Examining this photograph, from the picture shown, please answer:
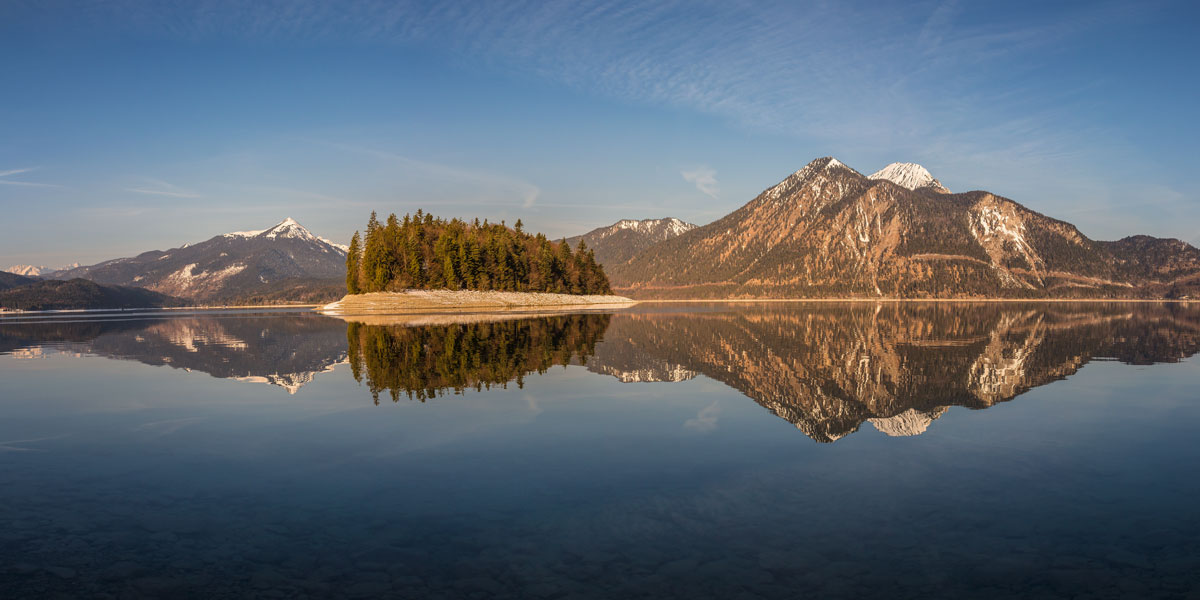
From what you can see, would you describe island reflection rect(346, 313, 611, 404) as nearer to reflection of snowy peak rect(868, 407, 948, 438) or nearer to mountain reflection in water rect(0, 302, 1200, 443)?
mountain reflection in water rect(0, 302, 1200, 443)

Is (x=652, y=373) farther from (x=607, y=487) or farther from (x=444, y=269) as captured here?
(x=444, y=269)

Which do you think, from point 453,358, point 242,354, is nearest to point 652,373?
point 453,358

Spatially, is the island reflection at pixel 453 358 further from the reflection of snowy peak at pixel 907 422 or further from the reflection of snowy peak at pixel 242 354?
the reflection of snowy peak at pixel 907 422

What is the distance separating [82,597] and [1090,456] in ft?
62.1

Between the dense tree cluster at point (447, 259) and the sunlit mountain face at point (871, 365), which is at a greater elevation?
the dense tree cluster at point (447, 259)

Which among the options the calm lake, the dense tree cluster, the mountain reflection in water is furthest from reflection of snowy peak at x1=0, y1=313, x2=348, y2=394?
the dense tree cluster

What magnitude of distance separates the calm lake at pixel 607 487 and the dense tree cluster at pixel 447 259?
10977 cm

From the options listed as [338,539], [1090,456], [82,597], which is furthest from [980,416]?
[82,597]

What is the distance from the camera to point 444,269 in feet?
452

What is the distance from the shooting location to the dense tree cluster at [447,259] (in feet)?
447

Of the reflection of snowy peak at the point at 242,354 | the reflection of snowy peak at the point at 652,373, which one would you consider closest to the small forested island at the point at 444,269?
the reflection of snowy peak at the point at 242,354

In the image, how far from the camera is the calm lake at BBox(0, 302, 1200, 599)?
28.4 feet

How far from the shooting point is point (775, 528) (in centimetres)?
1023

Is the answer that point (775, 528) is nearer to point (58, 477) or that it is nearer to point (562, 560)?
point (562, 560)
